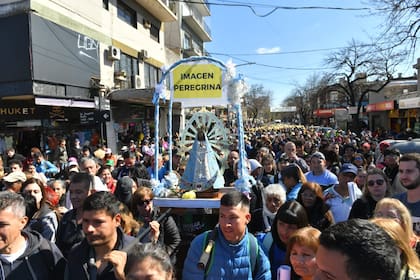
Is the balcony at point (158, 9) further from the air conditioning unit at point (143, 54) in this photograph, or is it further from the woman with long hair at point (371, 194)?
the woman with long hair at point (371, 194)

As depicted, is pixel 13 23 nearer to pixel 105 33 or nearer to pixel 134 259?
pixel 105 33

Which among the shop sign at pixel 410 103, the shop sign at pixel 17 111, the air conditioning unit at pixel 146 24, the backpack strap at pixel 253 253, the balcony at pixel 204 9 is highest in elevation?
the balcony at pixel 204 9

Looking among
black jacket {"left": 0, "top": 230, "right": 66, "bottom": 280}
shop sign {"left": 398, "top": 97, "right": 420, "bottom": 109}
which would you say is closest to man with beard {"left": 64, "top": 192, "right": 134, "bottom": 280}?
black jacket {"left": 0, "top": 230, "right": 66, "bottom": 280}

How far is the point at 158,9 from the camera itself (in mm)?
19781

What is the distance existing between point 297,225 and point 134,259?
151 centimetres

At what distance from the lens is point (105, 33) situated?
582 inches

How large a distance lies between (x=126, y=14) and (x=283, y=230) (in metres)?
16.8

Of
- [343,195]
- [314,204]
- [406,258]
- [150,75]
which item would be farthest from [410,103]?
[406,258]

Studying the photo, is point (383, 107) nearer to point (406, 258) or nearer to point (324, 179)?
point (324, 179)

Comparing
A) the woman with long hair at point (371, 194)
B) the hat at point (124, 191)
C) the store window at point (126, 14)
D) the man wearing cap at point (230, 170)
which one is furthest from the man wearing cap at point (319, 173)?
the store window at point (126, 14)

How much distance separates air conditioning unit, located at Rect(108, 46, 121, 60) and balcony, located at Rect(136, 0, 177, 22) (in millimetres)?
4725

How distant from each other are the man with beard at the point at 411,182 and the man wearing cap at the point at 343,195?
2.19ft

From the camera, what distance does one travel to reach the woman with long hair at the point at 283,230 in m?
2.83

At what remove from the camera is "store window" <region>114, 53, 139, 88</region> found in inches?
626
